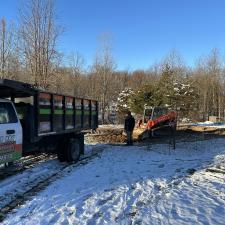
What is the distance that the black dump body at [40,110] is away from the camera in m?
10.5

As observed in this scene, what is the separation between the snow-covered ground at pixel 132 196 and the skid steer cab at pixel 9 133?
145cm

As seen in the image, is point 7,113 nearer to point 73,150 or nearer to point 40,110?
point 40,110

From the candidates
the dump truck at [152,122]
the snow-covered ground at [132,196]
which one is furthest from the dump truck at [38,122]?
the dump truck at [152,122]

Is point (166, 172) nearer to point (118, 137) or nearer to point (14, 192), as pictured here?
point (14, 192)

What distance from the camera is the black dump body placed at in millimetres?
10500

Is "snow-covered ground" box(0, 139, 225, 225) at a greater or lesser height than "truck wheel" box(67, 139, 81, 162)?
lesser

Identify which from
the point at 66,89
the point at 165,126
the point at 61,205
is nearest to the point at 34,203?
the point at 61,205

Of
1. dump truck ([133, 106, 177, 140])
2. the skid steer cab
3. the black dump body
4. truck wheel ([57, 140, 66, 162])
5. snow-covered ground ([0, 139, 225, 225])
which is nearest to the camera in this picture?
snow-covered ground ([0, 139, 225, 225])

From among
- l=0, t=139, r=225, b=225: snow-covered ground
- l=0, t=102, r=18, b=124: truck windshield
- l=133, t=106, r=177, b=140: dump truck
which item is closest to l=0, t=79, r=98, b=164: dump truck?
l=0, t=102, r=18, b=124: truck windshield

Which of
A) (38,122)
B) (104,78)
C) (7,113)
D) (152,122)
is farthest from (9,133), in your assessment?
(104,78)

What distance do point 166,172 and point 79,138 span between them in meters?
4.63

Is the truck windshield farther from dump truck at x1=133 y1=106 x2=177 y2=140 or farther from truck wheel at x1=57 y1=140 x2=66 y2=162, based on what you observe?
dump truck at x1=133 y1=106 x2=177 y2=140

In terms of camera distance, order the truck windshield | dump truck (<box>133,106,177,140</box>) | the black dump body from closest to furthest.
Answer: the truck windshield
the black dump body
dump truck (<box>133,106,177,140</box>)

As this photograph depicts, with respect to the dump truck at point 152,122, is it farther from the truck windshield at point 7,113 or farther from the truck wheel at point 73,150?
the truck windshield at point 7,113
